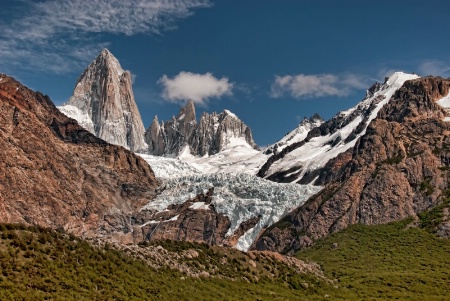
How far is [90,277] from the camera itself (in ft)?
141

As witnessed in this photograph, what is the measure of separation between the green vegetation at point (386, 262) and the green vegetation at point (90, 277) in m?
13.6

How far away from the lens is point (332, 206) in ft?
437

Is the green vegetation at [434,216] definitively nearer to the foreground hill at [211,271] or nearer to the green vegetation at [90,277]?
the foreground hill at [211,271]

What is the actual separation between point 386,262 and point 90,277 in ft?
208

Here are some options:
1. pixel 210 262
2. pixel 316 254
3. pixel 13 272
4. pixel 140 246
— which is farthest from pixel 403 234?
pixel 13 272

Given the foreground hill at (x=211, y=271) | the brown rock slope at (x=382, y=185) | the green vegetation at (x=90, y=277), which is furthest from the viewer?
the brown rock slope at (x=382, y=185)

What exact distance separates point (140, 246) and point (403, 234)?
66.1 m

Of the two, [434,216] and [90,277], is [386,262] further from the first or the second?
[90,277]

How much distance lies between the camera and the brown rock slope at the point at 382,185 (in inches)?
4966

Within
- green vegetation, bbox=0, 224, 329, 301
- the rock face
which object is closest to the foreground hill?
green vegetation, bbox=0, 224, 329, 301

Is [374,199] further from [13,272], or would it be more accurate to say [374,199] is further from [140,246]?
[13,272]

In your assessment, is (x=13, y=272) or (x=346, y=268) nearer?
(x=13, y=272)

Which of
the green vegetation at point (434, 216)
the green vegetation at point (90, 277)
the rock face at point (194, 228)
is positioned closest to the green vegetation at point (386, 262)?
the green vegetation at point (434, 216)

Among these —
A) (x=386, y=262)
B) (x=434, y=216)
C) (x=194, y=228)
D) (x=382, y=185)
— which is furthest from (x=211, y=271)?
(x=194, y=228)
